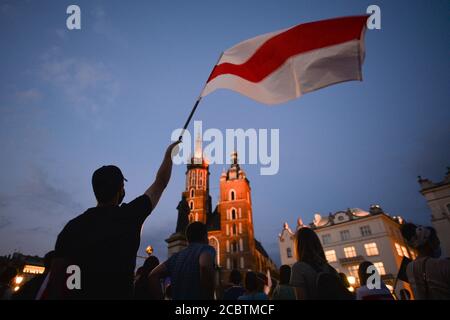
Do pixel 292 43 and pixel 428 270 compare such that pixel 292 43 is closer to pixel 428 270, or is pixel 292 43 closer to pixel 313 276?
pixel 313 276

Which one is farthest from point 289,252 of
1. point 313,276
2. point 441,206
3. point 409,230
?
point 313,276

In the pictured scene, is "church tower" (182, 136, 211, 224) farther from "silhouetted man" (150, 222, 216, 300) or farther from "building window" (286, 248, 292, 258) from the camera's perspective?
"silhouetted man" (150, 222, 216, 300)

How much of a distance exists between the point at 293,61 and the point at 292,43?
35 cm

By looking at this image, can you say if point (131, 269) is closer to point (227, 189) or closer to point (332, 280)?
point (332, 280)

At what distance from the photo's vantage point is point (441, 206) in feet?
95.0

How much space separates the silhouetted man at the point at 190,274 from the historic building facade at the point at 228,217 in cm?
3864

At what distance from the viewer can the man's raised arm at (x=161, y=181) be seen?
2.29 meters

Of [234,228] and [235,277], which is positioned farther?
[234,228]

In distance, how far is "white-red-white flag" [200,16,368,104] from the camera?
4008 mm

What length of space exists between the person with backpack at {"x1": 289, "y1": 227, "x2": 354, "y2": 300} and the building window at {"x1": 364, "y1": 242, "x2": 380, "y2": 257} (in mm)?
34644

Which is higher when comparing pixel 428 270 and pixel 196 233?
pixel 196 233

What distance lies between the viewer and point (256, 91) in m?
4.89

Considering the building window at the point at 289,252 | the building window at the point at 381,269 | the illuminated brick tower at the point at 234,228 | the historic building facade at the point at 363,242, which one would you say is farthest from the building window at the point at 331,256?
the illuminated brick tower at the point at 234,228
